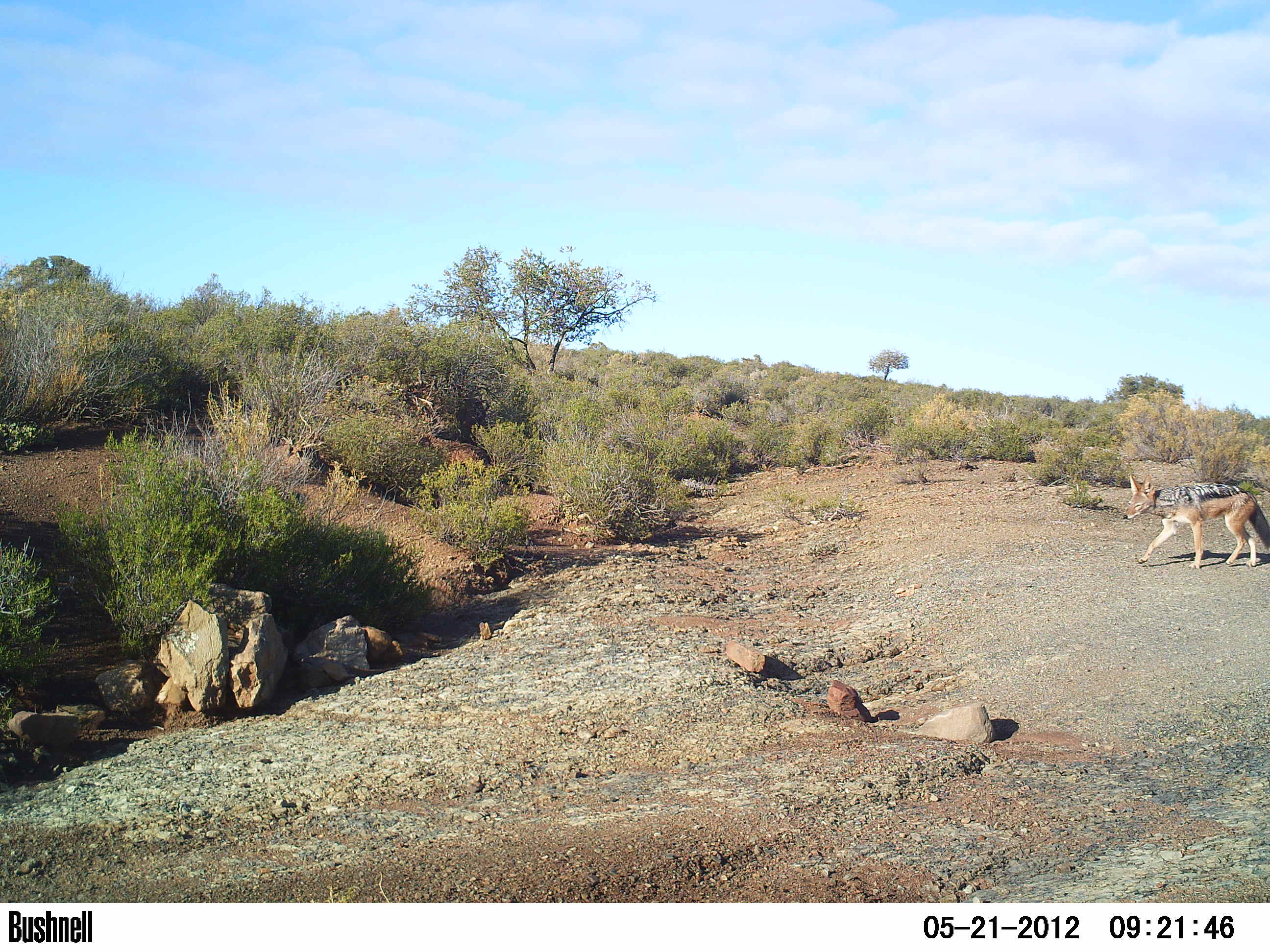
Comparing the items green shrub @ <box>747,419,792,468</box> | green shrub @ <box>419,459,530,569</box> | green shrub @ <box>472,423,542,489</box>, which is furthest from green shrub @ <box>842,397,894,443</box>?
green shrub @ <box>419,459,530,569</box>

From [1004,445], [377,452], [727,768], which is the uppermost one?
[1004,445]

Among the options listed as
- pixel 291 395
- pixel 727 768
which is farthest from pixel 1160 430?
pixel 727 768

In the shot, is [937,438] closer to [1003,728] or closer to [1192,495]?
[1192,495]

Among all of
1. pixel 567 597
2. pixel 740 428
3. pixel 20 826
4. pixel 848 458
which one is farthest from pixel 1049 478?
pixel 20 826

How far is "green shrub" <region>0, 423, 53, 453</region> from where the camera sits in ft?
37.3

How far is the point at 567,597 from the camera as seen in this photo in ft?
34.3

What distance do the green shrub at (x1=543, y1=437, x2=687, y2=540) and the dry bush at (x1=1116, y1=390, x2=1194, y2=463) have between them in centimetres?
1222

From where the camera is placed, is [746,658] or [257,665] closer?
[257,665]

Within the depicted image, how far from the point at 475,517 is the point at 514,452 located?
18.2ft

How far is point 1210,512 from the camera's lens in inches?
427

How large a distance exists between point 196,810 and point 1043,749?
521 centimetres

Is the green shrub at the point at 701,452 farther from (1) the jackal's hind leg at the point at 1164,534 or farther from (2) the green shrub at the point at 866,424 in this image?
(1) the jackal's hind leg at the point at 1164,534

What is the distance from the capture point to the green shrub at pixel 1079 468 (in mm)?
17641

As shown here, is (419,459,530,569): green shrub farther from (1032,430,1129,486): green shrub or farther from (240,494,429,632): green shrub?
(1032,430,1129,486): green shrub
